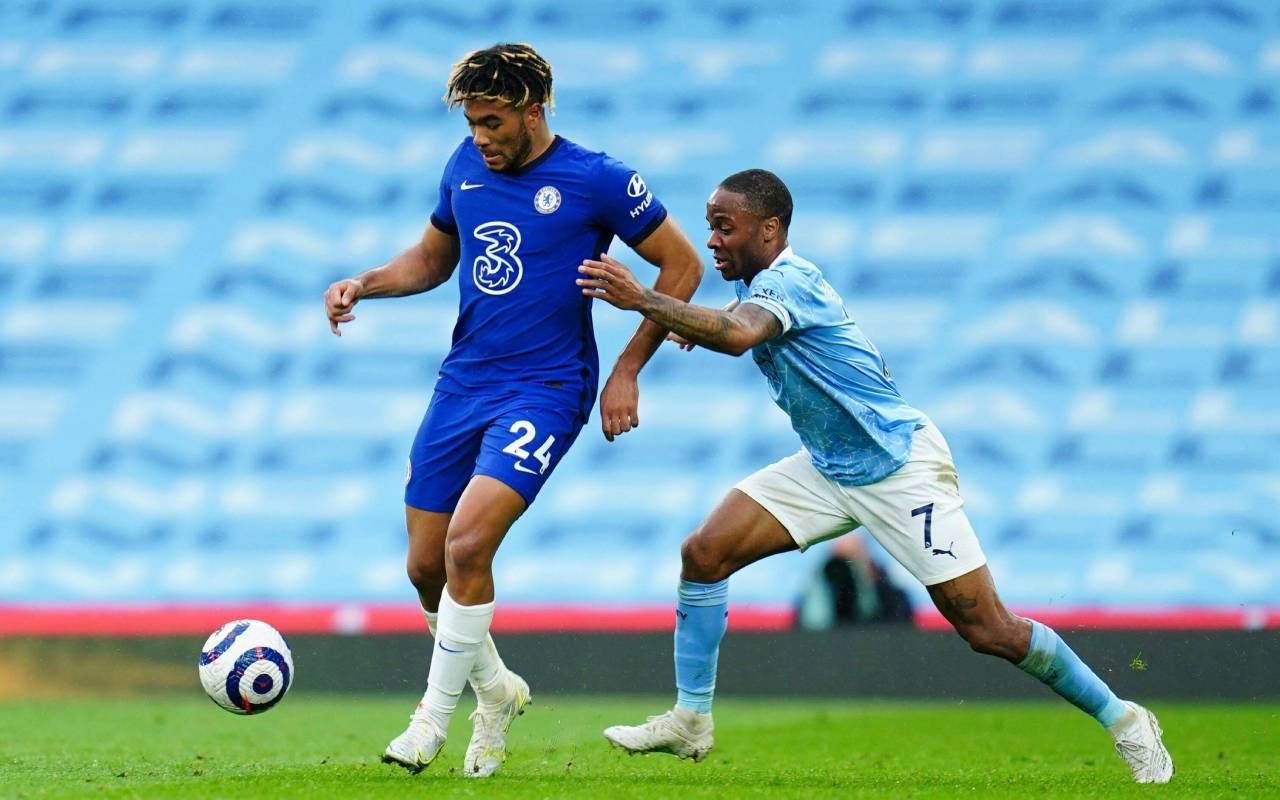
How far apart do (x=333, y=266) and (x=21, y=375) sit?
2.80m

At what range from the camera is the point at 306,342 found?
13820mm

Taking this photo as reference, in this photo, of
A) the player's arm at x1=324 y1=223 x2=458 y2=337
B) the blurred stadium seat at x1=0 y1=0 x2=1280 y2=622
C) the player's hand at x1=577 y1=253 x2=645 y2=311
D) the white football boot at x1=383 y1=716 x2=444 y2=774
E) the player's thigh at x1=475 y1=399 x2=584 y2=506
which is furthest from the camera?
the blurred stadium seat at x1=0 y1=0 x2=1280 y2=622

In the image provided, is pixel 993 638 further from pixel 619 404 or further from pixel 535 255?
pixel 535 255

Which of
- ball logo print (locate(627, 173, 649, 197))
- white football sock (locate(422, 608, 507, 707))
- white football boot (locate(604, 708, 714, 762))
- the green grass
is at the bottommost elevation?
the green grass

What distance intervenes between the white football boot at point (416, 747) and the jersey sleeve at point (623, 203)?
5.97 ft

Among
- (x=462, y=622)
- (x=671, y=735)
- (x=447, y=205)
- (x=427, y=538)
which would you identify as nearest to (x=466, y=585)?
(x=462, y=622)

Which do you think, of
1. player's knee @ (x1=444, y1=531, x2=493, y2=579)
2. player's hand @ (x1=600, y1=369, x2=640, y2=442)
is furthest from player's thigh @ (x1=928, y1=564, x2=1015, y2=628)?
player's knee @ (x1=444, y1=531, x2=493, y2=579)

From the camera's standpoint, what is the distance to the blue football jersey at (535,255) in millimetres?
5730

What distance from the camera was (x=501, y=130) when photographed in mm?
5613

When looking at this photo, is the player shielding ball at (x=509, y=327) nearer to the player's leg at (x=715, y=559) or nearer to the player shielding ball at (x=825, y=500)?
the player shielding ball at (x=825, y=500)

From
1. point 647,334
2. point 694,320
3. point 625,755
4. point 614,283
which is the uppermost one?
point 614,283

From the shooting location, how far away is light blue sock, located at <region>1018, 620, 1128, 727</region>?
18.6ft

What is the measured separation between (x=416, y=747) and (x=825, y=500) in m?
1.70

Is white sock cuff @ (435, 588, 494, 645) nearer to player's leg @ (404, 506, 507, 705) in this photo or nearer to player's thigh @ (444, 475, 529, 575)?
player's thigh @ (444, 475, 529, 575)
